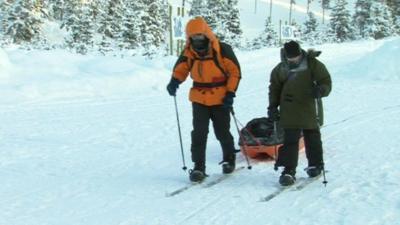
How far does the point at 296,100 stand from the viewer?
20.0 ft

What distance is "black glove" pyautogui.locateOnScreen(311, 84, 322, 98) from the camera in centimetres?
586

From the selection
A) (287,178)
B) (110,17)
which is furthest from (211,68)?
(110,17)

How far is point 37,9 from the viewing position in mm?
40062

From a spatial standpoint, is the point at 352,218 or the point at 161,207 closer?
the point at 352,218

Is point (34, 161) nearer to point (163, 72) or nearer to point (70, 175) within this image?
point (70, 175)

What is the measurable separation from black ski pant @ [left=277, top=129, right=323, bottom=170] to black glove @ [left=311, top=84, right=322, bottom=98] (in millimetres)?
445

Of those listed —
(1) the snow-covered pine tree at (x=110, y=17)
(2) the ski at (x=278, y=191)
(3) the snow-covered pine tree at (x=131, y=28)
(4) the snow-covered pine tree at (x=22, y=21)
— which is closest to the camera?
(2) the ski at (x=278, y=191)

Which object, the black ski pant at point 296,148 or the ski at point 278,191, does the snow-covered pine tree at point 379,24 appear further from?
the ski at point 278,191

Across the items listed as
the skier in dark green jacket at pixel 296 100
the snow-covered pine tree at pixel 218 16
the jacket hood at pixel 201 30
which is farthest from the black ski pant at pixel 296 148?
the snow-covered pine tree at pixel 218 16

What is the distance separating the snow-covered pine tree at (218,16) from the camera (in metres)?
47.1

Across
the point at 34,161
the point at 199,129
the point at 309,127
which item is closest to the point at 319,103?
the point at 309,127

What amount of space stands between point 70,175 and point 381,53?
13865mm

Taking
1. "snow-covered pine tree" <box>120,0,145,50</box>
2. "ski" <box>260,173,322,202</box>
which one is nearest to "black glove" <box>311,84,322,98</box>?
"ski" <box>260,173,322,202</box>

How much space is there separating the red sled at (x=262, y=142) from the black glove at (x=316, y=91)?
1.14 meters
